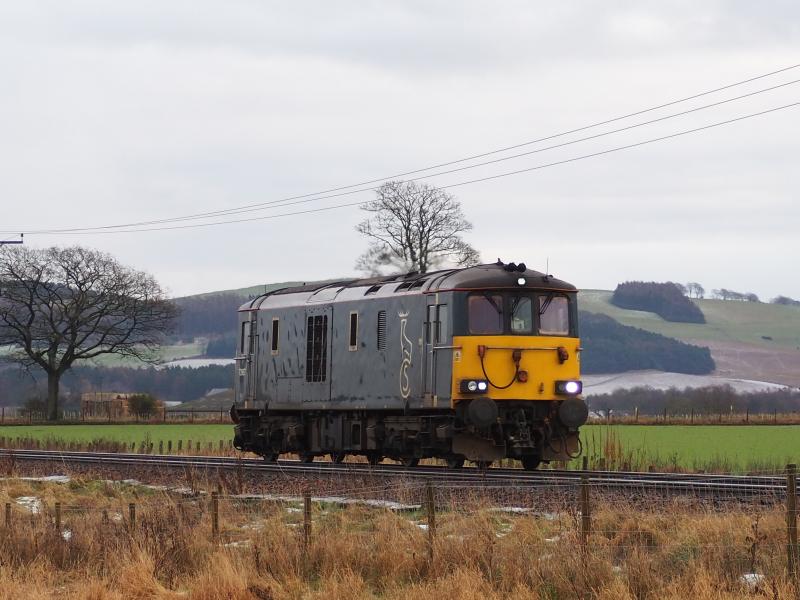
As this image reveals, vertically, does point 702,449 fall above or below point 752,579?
above

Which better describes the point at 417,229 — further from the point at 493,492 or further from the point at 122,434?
the point at 493,492

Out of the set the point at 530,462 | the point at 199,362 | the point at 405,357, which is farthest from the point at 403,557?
the point at 199,362

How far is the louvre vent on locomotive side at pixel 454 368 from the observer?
25891 mm

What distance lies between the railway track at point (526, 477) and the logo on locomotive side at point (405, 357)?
62.8 inches

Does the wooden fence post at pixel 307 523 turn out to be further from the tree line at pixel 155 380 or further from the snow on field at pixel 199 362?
the snow on field at pixel 199 362

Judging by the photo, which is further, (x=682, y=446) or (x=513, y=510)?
(x=682, y=446)

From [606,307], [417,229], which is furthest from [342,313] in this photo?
[606,307]

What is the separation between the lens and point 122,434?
62.3 meters

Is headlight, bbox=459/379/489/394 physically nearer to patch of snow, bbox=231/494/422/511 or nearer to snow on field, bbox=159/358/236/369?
patch of snow, bbox=231/494/422/511

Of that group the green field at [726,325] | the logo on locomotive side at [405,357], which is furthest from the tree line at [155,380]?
the logo on locomotive side at [405,357]

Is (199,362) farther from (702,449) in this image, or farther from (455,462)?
(455,462)

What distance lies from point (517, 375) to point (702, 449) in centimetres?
1565

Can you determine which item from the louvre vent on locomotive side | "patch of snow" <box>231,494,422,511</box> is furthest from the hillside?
"patch of snow" <box>231,494,422,511</box>

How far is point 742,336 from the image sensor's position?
185500mm
